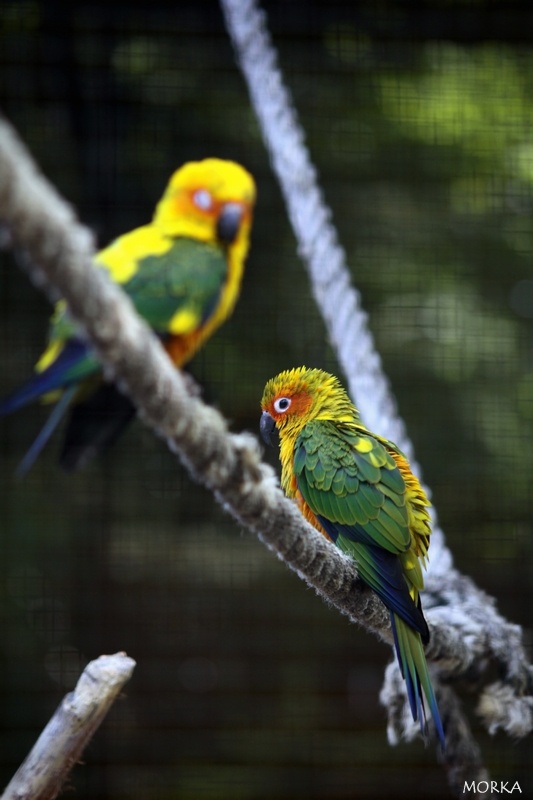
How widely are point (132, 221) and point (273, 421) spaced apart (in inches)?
23.5

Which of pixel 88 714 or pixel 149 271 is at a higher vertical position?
pixel 149 271

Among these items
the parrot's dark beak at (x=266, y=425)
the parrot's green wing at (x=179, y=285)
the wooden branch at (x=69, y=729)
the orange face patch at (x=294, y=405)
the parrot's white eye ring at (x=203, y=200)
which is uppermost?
the parrot's white eye ring at (x=203, y=200)

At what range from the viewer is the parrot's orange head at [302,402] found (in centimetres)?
60

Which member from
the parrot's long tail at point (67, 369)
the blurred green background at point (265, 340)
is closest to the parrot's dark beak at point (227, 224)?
the parrot's long tail at point (67, 369)

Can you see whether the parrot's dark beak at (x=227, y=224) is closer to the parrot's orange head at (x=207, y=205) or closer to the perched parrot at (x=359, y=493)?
the parrot's orange head at (x=207, y=205)

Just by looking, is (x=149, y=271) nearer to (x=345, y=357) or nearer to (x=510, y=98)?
(x=345, y=357)

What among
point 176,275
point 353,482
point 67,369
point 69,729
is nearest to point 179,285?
point 176,275

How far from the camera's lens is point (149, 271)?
74cm

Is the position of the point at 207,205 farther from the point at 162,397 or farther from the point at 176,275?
the point at 162,397

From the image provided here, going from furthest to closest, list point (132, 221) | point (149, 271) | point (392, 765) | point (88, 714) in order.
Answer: point (392, 765)
point (132, 221)
point (149, 271)
point (88, 714)

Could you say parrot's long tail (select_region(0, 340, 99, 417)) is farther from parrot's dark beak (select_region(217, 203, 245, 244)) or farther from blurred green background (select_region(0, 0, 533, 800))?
blurred green background (select_region(0, 0, 533, 800))

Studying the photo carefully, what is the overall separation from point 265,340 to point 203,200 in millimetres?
341

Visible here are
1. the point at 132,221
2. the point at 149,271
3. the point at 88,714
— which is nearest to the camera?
the point at 88,714

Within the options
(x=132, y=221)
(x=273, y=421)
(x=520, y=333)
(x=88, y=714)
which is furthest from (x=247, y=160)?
(x=88, y=714)
